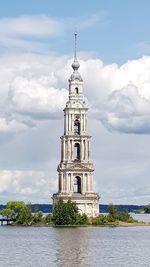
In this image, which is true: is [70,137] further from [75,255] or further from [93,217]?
[75,255]

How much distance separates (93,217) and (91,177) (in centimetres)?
754

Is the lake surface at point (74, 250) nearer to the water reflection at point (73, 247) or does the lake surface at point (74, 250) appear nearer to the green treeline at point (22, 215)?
the water reflection at point (73, 247)

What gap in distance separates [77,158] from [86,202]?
9169mm

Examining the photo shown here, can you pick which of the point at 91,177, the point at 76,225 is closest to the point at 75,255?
the point at 76,225

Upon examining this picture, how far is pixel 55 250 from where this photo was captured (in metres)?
91.8

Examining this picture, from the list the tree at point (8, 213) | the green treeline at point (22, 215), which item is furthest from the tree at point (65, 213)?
the tree at point (8, 213)

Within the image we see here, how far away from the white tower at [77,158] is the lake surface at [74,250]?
23674 mm

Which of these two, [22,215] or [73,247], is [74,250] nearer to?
[73,247]

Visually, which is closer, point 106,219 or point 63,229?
point 63,229

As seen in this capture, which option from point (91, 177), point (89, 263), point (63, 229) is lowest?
point (89, 263)

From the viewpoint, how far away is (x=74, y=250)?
299 ft

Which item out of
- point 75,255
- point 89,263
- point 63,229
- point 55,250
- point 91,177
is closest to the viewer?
point 89,263

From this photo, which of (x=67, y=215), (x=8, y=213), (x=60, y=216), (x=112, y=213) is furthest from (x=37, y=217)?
(x=112, y=213)

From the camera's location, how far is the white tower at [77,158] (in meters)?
152
